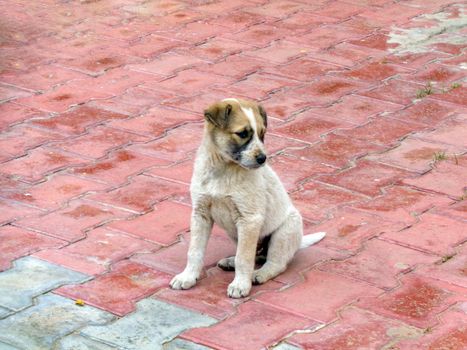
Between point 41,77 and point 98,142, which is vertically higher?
point 41,77

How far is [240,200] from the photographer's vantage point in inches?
209

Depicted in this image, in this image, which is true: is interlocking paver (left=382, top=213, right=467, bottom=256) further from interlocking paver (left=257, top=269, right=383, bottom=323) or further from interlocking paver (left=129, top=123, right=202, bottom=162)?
interlocking paver (left=129, top=123, right=202, bottom=162)

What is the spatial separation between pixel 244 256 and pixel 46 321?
0.97 meters

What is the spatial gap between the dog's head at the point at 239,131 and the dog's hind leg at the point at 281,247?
1.54ft

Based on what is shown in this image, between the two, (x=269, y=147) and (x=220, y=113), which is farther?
(x=269, y=147)

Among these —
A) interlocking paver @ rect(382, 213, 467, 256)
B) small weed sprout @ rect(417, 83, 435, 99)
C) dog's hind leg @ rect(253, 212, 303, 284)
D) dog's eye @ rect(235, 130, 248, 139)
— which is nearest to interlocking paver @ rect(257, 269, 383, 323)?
dog's hind leg @ rect(253, 212, 303, 284)

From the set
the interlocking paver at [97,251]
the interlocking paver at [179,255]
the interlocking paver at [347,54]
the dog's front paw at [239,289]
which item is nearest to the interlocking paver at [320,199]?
the interlocking paver at [179,255]

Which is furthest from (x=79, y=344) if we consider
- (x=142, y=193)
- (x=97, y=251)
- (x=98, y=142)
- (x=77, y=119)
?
(x=77, y=119)

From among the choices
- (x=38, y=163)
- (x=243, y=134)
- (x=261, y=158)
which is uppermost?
(x=243, y=134)

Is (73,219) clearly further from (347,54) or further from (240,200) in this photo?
(347,54)

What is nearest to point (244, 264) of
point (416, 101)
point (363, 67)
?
point (416, 101)

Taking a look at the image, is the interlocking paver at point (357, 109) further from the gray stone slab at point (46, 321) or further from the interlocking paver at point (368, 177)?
the gray stone slab at point (46, 321)

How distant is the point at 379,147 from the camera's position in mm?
7441

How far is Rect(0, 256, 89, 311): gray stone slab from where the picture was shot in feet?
17.2
